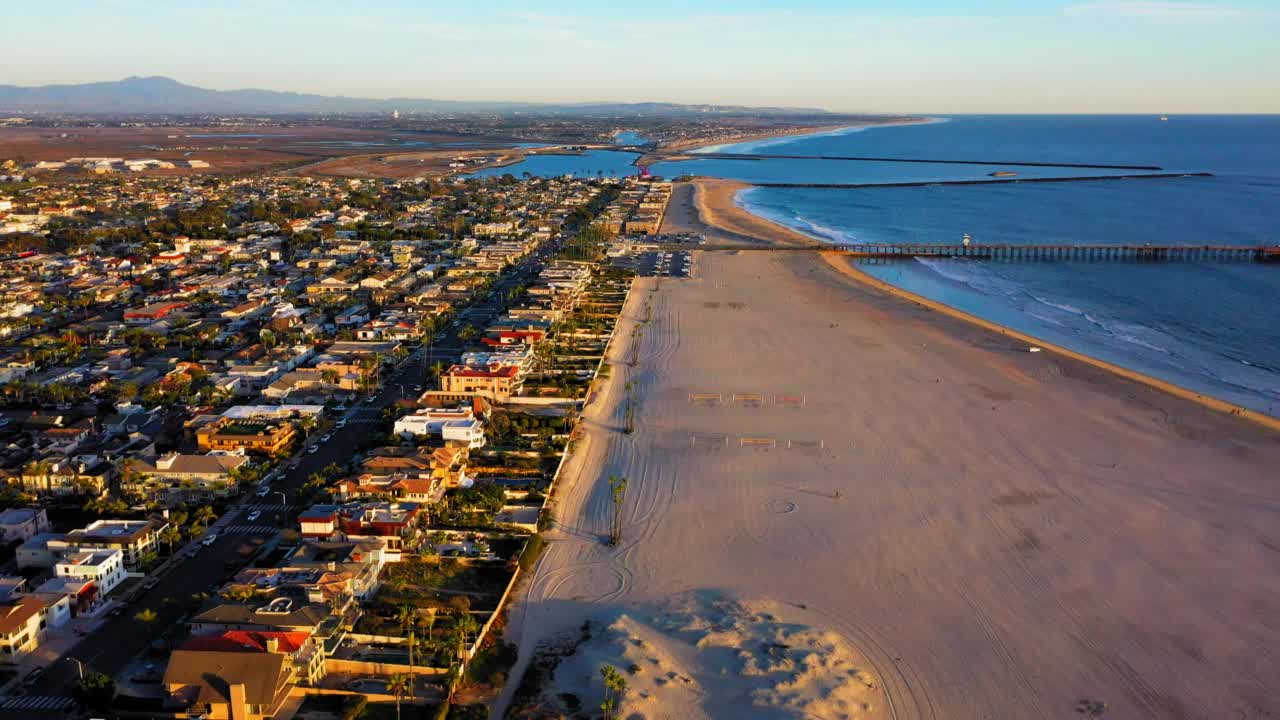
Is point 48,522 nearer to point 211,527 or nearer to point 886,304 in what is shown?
point 211,527

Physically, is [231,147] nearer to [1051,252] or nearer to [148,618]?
[1051,252]

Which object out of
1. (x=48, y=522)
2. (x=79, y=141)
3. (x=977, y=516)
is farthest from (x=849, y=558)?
(x=79, y=141)

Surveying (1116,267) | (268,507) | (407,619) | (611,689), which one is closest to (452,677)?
(407,619)

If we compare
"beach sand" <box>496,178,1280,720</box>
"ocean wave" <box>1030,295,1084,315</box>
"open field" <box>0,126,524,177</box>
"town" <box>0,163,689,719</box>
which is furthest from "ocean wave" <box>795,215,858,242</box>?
"open field" <box>0,126,524,177</box>

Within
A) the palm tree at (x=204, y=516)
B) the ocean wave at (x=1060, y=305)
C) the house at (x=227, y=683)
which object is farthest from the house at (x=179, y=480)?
the ocean wave at (x=1060, y=305)

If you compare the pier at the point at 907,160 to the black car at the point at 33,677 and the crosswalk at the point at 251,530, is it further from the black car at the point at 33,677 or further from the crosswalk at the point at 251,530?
the black car at the point at 33,677

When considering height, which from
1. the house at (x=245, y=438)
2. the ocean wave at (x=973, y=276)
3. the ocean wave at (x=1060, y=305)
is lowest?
the house at (x=245, y=438)

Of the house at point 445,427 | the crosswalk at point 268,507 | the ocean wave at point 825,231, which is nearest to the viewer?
the crosswalk at point 268,507
